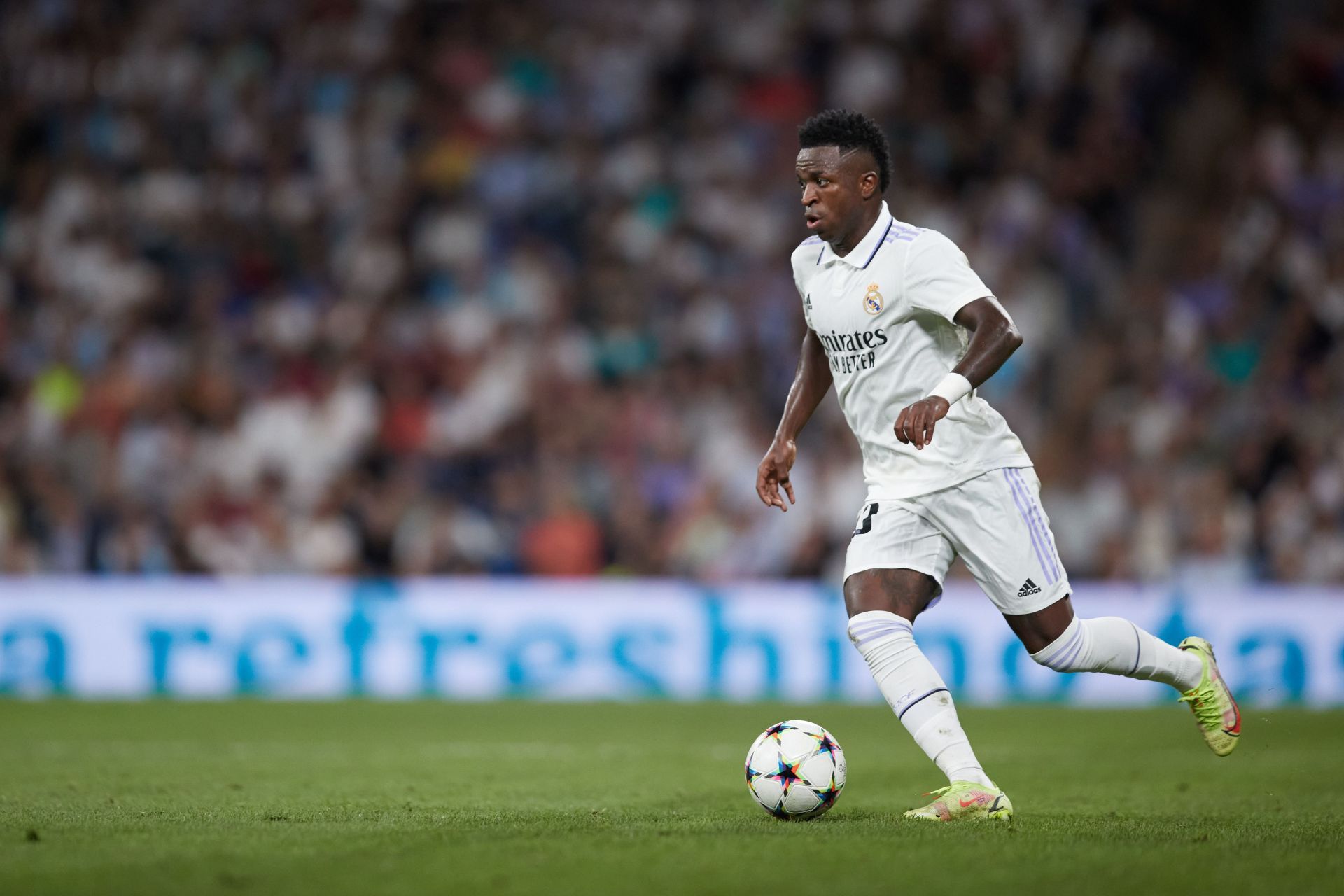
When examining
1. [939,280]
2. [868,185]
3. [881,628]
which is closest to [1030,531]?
[881,628]

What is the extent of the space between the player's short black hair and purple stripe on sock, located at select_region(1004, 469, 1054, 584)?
1192 mm

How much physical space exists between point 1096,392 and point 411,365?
627 centimetres

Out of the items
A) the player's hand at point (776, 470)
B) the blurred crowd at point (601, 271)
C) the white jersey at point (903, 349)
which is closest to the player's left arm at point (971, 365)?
the white jersey at point (903, 349)

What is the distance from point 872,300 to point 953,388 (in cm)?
59

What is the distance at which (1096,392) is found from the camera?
582 inches

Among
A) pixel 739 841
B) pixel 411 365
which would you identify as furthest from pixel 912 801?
pixel 411 365

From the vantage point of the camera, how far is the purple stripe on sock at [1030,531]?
6074mm

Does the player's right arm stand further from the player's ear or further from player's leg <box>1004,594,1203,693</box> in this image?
player's leg <box>1004,594,1203,693</box>

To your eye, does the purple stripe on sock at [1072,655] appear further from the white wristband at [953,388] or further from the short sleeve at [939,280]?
the short sleeve at [939,280]

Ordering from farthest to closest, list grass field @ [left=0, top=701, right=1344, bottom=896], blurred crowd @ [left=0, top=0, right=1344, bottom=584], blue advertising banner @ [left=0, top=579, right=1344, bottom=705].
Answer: blurred crowd @ [left=0, top=0, right=1344, bottom=584] → blue advertising banner @ [left=0, top=579, right=1344, bottom=705] → grass field @ [left=0, top=701, right=1344, bottom=896]

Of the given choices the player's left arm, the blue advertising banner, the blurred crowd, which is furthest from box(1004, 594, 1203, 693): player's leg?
the blurred crowd

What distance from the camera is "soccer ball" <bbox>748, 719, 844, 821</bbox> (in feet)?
19.8

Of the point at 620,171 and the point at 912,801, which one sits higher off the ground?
the point at 620,171

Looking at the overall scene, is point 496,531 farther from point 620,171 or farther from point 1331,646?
point 1331,646
